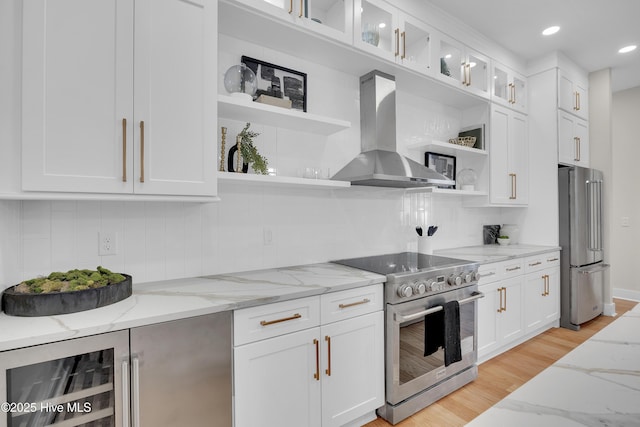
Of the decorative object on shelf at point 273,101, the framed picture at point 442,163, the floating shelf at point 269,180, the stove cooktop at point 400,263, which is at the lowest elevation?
the stove cooktop at point 400,263

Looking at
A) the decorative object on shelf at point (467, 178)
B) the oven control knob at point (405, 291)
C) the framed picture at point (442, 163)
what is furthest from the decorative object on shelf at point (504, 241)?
the oven control knob at point (405, 291)

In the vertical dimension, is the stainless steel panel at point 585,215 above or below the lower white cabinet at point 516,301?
above

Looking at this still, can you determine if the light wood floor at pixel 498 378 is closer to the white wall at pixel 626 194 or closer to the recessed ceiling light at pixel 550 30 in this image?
the white wall at pixel 626 194

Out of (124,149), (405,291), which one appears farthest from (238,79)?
(405,291)

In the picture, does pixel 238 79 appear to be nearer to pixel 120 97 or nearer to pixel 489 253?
pixel 120 97

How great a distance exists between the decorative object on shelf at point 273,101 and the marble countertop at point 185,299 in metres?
1.07

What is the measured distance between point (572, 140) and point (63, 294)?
190 inches

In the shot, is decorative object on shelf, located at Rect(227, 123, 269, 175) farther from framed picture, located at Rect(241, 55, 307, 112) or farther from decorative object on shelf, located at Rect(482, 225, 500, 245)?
decorative object on shelf, located at Rect(482, 225, 500, 245)

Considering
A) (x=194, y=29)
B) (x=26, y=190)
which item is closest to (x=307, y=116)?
(x=194, y=29)

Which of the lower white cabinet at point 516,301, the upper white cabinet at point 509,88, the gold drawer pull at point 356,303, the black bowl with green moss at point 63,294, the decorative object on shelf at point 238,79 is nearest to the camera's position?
the black bowl with green moss at point 63,294

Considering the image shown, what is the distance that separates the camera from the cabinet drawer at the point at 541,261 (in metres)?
3.08

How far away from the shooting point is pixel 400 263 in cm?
233

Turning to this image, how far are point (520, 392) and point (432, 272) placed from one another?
147cm

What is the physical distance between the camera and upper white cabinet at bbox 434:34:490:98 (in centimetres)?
279
